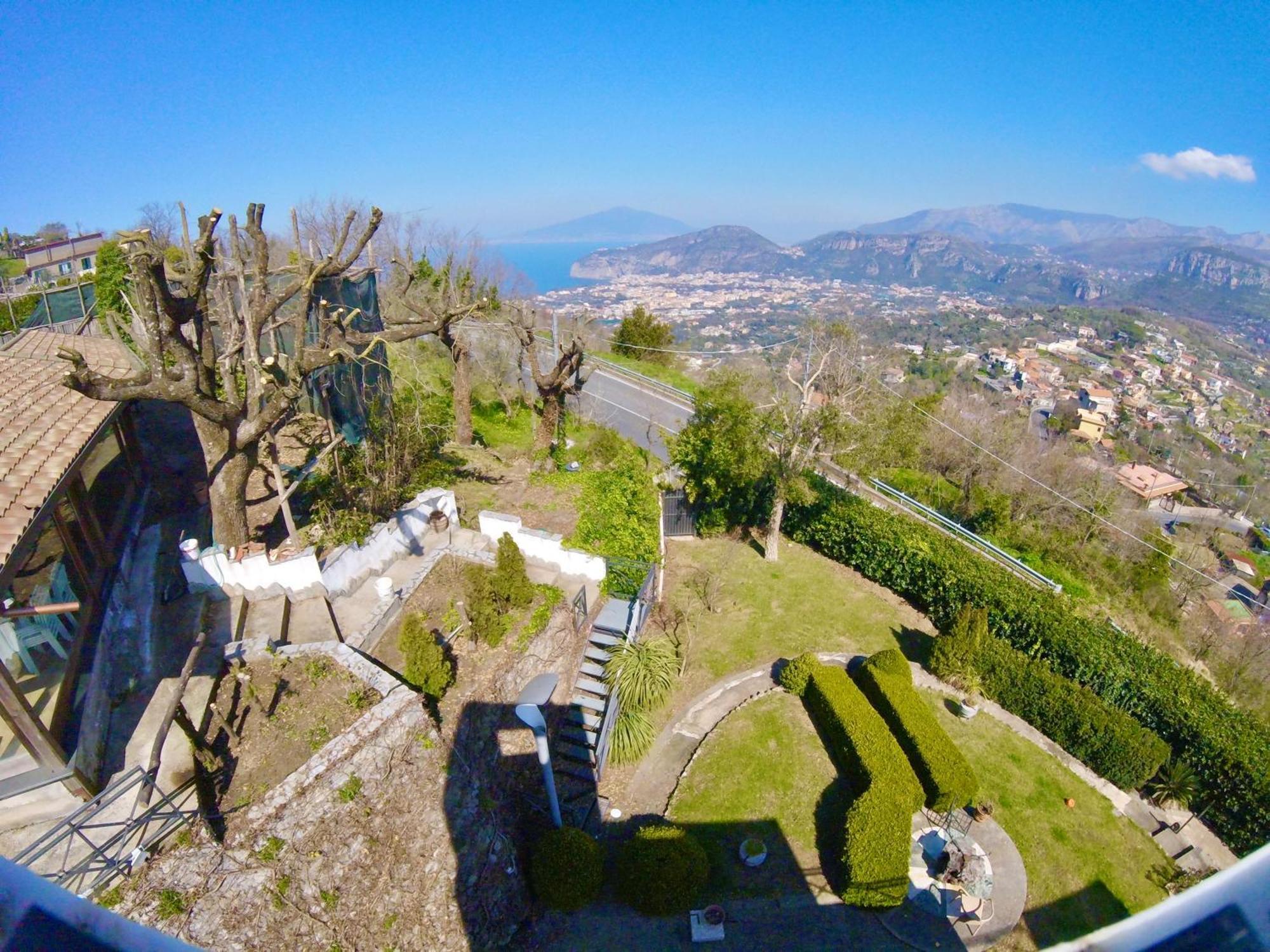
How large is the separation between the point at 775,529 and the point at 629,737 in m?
7.76

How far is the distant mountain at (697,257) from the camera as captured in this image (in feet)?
306

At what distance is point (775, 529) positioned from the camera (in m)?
16.9

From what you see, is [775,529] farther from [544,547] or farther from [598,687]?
[598,687]

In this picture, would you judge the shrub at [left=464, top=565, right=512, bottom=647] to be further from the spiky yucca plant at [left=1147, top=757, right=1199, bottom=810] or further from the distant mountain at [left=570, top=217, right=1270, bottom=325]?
the distant mountain at [left=570, top=217, right=1270, bottom=325]

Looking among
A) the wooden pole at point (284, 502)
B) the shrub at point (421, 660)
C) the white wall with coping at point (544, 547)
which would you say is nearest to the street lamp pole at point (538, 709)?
the shrub at point (421, 660)

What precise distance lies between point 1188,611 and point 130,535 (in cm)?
2833

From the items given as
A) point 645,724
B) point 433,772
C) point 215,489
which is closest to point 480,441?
point 215,489

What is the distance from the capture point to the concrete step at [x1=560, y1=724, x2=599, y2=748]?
11141 mm

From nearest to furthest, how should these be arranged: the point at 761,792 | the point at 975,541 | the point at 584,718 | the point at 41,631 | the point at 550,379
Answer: the point at 41,631 < the point at 761,792 < the point at 584,718 < the point at 550,379 < the point at 975,541

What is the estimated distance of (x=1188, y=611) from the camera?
19391 millimetres

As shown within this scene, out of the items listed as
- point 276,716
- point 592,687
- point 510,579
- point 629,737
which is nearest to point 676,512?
point 592,687

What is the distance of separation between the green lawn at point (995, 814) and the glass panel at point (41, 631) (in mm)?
8829

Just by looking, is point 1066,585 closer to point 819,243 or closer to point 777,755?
point 777,755

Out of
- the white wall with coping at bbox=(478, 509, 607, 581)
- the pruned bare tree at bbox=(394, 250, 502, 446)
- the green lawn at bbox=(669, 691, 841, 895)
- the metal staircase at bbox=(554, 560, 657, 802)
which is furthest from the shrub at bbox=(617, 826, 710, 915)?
the pruned bare tree at bbox=(394, 250, 502, 446)
